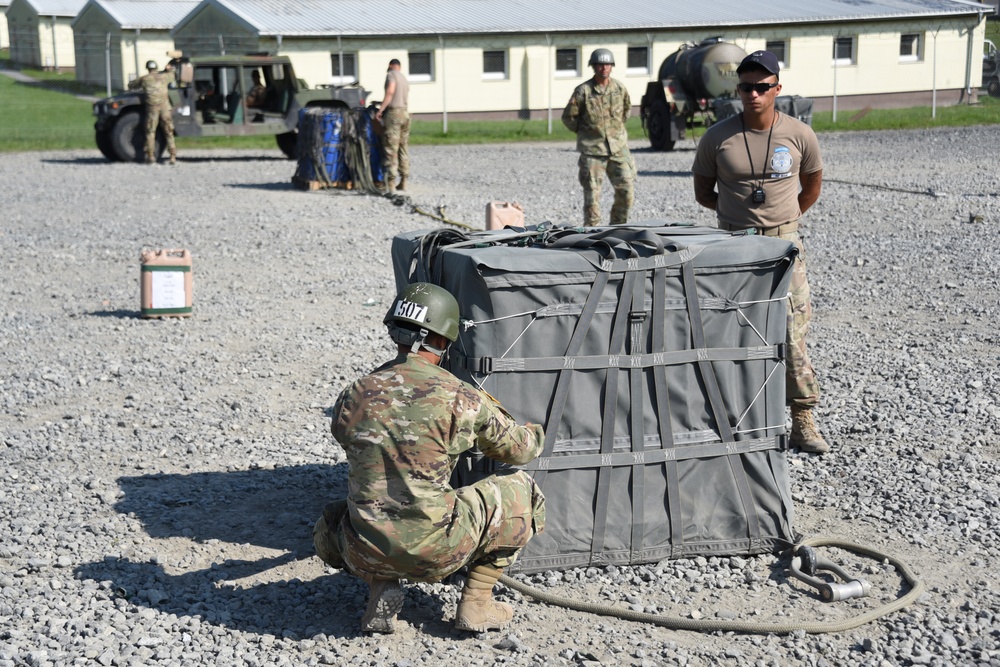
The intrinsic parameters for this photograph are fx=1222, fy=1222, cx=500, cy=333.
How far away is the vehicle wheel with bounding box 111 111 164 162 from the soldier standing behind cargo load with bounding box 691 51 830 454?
16.5m

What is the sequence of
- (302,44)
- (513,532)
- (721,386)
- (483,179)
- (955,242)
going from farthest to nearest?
(302,44)
(483,179)
(955,242)
(721,386)
(513,532)

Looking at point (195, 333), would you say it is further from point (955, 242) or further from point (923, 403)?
point (955, 242)

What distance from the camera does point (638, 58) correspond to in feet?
109

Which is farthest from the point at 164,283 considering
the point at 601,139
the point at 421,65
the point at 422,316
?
the point at 421,65

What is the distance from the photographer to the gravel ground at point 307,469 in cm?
396

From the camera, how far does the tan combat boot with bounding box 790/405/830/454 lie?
19.0 ft

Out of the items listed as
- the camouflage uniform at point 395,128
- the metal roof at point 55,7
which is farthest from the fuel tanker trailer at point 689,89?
the metal roof at point 55,7

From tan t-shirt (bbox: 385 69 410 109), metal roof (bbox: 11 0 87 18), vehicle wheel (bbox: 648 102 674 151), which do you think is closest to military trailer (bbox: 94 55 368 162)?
tan t-shirt (bbox: 385 69 410 109)

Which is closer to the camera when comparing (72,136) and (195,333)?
(195,333)

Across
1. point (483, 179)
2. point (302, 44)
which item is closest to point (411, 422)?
point (483, 179)

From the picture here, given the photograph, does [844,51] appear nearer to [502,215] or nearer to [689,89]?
[689,89]

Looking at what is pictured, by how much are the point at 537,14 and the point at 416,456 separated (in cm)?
3014

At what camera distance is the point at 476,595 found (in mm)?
3953

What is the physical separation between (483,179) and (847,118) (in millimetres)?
15251
